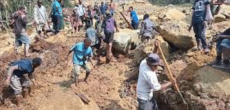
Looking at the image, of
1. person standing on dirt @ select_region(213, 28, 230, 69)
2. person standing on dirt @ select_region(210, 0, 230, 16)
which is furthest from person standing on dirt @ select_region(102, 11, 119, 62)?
person standing on dirt @ select_region(213, 28, 230, 69)

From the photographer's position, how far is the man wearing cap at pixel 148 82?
17.0 ft

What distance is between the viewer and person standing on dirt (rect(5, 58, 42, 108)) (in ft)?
23.2

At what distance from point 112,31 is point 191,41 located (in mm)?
2489

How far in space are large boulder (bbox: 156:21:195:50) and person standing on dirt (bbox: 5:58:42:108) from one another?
366 cm

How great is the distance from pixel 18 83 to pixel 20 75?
7.3 inches

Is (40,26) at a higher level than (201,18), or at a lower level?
lower

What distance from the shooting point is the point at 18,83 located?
7.43m

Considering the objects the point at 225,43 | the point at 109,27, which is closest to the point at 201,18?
the point at 225,43

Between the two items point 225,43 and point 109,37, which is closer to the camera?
point 225,43

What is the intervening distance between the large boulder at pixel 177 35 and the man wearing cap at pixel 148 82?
10.9ft

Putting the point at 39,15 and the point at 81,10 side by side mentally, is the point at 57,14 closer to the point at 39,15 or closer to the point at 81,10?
the point at 39,15

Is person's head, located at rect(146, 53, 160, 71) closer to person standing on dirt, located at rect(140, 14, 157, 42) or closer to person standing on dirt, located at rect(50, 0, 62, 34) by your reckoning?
person standing on dirt, located at rect(140, 14, 157, 42)

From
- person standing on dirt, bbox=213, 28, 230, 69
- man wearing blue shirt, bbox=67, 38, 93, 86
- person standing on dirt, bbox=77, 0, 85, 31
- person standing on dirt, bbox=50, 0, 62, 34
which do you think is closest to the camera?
person standing on dirt, bbox=213, 28, 230, 69

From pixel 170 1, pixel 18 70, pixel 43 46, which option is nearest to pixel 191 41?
pixel 18 70
